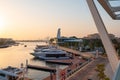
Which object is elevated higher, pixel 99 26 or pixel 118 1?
pixel 118 1

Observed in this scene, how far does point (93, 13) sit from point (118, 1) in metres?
1.09

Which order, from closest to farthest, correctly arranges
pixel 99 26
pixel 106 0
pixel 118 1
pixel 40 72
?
pixel 106 0, pixel 118 1, pixel 99 26, pixel 40 72

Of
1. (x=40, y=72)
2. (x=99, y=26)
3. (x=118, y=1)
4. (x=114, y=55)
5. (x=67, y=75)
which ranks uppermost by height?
(x=118, y=1)

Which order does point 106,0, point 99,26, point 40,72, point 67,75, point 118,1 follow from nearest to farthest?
point 106,0
point 118,1
point 99,26
point 67,75
point 40,72

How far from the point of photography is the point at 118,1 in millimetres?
3842

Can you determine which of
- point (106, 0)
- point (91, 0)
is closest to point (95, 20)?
point (91, 0)

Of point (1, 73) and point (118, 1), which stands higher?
point (118, 1)

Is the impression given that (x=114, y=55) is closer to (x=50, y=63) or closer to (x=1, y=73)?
(x=1, y=73)

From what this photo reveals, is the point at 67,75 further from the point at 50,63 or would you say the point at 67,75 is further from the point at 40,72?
the point at 50,63

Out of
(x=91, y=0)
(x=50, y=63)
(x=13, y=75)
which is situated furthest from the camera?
(x=50, y=63)

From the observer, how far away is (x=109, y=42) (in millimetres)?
4965

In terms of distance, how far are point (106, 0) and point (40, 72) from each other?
2784cm

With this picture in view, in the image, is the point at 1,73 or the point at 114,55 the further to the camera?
the point at 1,73

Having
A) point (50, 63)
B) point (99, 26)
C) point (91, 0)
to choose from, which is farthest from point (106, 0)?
point (50, 63)
